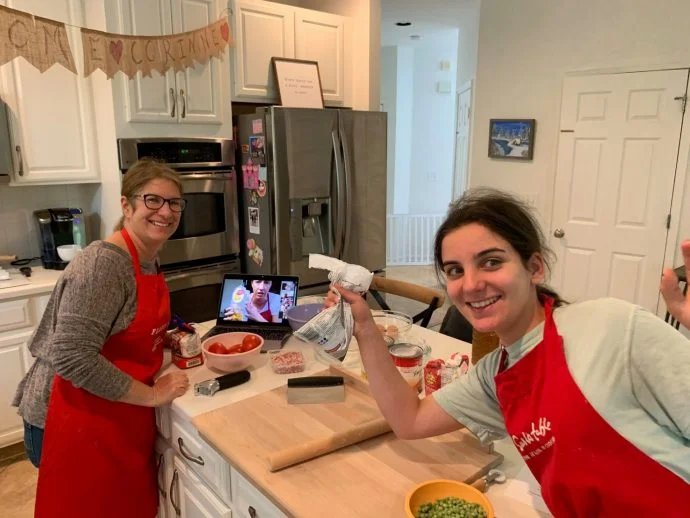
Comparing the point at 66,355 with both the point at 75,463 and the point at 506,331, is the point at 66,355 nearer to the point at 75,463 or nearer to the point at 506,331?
the point at 75,463

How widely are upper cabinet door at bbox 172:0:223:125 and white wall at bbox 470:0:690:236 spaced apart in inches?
90.6

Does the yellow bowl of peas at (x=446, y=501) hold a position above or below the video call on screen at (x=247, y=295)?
below

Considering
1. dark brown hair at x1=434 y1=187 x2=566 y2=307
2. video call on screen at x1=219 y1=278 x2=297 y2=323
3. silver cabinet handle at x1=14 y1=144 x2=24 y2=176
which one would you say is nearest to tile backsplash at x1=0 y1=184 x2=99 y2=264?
silver cabinet handle at x1=14 y1=144 x2=24 y2=176

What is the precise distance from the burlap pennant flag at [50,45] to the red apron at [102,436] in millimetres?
1457

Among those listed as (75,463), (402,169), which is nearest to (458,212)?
(75,463)

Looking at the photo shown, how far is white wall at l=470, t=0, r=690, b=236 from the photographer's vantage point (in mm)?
3328

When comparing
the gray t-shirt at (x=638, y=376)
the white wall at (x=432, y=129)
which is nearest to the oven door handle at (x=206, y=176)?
the gray t-shirt at (x=638, y=376)

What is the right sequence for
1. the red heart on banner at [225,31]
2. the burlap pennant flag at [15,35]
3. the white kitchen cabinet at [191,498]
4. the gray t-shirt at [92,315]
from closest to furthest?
1. the gray t-shirt at [92,315]
2. the white kitchen cabinet at [191,498]
3. the burlap pennant flag at [15,35]
4. the red heart on banner at [225,31]

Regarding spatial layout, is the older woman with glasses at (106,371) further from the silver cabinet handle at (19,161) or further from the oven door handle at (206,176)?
the silver cabinet handle at (19,161)

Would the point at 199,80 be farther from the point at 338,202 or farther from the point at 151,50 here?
the point at 338,202

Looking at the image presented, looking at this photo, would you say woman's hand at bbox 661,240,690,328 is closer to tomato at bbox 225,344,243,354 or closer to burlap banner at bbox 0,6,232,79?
tomato at bbox 225,344,243,354

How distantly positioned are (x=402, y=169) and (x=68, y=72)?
468 centimetres

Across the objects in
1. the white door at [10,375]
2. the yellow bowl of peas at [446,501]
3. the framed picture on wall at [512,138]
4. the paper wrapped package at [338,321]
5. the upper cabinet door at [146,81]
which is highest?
the upper cabinet door at [146,81]

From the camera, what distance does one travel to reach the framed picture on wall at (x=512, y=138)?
402cm
